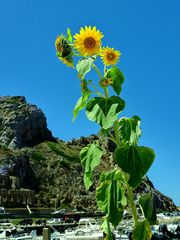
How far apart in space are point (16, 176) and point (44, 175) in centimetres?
2635

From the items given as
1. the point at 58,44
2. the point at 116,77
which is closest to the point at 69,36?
the point at 58,44

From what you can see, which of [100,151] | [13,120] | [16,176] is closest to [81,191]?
[16,176]

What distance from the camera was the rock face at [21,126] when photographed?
600ft

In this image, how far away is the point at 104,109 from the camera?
4539 mm

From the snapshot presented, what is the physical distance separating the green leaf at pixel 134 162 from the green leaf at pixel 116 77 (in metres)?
0.69

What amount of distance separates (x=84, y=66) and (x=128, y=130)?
0.79 m

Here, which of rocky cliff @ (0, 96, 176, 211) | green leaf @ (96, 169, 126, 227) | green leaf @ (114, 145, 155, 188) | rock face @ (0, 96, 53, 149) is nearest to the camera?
green leaf @ (114, 145, 155, 188)

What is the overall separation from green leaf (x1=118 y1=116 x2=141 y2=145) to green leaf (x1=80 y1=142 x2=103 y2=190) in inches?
10.9

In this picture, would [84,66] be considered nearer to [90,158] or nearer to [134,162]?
[90,158]

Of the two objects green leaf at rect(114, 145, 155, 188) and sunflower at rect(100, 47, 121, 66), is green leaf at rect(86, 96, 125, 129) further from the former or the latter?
sunflower at rect(100, 47, 121, 66)

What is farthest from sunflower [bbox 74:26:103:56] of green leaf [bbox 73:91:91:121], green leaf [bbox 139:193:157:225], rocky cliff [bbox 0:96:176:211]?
rocky cliff [bbox 0:96:176:211]

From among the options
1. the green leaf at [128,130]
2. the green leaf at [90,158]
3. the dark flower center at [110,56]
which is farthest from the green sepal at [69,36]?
the green leaf at [90,158]

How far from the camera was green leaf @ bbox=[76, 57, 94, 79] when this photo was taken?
4629mm

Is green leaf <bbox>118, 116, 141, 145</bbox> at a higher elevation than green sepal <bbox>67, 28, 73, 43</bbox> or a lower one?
lower
